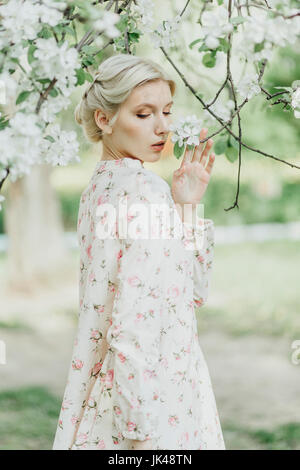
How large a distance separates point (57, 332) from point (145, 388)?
19.2ft

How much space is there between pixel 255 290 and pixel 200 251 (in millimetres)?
6905

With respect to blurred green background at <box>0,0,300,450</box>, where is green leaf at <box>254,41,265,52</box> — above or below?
below

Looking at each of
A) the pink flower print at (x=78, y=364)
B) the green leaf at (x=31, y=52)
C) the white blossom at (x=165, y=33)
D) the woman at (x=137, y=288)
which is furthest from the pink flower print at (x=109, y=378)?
the white blossom at (x=165, y=33)

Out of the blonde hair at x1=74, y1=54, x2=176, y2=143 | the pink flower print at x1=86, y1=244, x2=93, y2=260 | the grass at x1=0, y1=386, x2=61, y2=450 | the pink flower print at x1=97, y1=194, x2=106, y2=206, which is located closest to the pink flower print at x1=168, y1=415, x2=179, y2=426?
the pink flower print at x1=86, y1=244, x2=93, y2=260

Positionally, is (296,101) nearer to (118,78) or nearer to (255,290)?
(118,78)

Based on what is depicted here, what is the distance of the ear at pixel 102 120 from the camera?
6.18ft

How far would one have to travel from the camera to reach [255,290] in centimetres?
868

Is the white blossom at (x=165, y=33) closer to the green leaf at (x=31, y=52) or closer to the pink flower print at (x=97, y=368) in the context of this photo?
the green leaf at (x=31, y=52)

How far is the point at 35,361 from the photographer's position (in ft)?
20.6

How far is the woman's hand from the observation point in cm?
192

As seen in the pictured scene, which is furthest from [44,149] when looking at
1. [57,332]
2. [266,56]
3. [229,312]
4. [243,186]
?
[243,186]

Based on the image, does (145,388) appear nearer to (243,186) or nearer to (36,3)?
(36,3)

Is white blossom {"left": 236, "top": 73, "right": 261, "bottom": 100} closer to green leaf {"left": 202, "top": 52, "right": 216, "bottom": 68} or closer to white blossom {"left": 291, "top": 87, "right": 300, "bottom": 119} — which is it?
white blossom {"left": 291, "top": 87, "right": 300, "bottom": 119}
